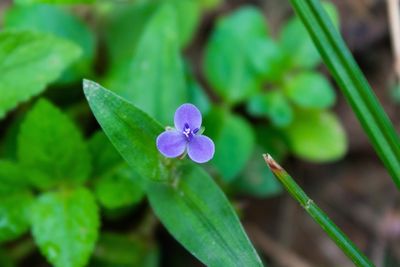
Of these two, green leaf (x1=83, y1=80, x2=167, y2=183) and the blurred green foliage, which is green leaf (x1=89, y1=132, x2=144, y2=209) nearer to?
the blurred green foliage

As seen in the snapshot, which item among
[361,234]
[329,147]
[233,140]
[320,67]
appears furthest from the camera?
[320,67]

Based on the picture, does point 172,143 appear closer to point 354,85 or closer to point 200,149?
point 200,149

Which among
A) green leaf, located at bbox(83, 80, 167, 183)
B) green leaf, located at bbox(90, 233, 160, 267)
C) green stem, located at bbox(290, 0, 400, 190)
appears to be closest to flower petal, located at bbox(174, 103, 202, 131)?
green leaf, located at bbox(83, 80, 167, 183)

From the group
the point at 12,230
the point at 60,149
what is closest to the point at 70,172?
the point at 60,149

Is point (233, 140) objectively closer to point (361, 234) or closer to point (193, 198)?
point (193, 198)

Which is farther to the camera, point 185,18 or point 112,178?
point 185,18

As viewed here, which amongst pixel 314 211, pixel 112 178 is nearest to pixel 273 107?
pixel 112 178

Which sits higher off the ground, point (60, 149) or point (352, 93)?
point (60, 149)
